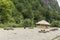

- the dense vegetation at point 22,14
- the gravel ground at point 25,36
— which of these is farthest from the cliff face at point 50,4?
the gravel ground at point 25,36

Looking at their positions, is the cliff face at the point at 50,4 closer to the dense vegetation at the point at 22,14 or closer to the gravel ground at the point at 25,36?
the dense vegetation at the point at 22,14

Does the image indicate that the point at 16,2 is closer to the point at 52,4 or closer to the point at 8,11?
the point at 8,11

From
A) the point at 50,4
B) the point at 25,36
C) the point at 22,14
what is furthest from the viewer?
the point at 50,4

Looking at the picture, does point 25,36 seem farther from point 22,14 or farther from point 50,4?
point 50,4

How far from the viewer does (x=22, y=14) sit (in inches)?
3214

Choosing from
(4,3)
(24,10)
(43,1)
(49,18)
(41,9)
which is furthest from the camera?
(43,1)

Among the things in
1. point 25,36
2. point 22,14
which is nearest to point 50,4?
point 22,14

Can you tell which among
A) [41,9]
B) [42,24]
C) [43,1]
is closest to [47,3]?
[43,1]

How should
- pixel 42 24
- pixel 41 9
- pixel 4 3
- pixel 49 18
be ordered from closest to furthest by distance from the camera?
pixel 4 3 → pixel 42 24 → pixel 49 18 → pixel 41 9

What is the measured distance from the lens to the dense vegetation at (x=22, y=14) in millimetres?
54594

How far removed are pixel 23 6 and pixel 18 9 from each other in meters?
3.15

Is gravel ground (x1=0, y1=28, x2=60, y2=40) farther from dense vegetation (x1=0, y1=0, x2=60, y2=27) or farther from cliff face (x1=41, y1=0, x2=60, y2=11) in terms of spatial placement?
cliff face (x1=41, y1=0, x2=60, y2=11)

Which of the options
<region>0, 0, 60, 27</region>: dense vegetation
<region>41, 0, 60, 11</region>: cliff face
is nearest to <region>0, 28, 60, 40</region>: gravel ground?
<region>0, 0, 60, 27</region>: dense vegetation

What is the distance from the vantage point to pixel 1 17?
54312 mm
